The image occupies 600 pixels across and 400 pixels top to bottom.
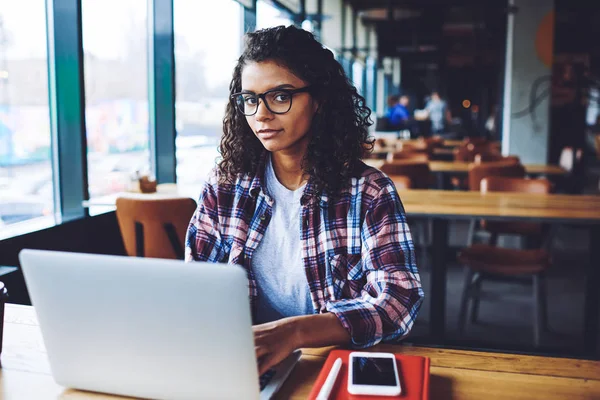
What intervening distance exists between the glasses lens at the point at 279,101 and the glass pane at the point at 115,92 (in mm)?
2237

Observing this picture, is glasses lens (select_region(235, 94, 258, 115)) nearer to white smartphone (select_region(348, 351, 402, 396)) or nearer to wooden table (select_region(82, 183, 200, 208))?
white smartphone (select_region(348, 351, 402, 396))

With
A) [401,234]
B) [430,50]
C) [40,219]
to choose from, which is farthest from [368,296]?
[430,50]

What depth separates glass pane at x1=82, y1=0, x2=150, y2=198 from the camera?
3469mm

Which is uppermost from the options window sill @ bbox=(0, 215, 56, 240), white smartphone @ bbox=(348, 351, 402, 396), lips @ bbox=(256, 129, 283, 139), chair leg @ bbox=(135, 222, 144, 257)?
lips @ bbox=(256, 129, 283, 139)

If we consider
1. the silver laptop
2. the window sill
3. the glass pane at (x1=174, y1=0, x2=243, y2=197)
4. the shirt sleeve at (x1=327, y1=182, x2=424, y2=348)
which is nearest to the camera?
the silver laptop

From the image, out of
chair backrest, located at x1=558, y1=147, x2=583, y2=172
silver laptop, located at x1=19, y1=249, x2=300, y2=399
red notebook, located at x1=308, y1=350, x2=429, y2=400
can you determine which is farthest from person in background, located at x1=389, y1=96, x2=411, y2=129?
silver laptop, located at x1=19, y1=249, x2=300, y2=399

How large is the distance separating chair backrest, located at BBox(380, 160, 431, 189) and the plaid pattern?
3.33 meters

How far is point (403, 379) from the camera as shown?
0.96 metres

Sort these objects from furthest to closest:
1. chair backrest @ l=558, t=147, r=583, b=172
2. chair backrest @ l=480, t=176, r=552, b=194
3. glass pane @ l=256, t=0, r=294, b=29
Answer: glass pane @ l=256, t=0, r=294, b=29 < chair backrest @ l=558, t=147, r=583, b=172 < chair backrest @ l=480, t=176, r=552, b=194

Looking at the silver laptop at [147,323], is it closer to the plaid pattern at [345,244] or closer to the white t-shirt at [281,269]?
the plaid pattern at [345,244]

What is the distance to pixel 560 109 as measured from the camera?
9.38m

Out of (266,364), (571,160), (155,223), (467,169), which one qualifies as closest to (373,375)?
(266,364)

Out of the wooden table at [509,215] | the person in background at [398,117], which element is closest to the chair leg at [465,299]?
the wooden table at [509,215]

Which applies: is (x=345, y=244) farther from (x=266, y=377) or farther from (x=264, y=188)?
(x=266, y=377)
